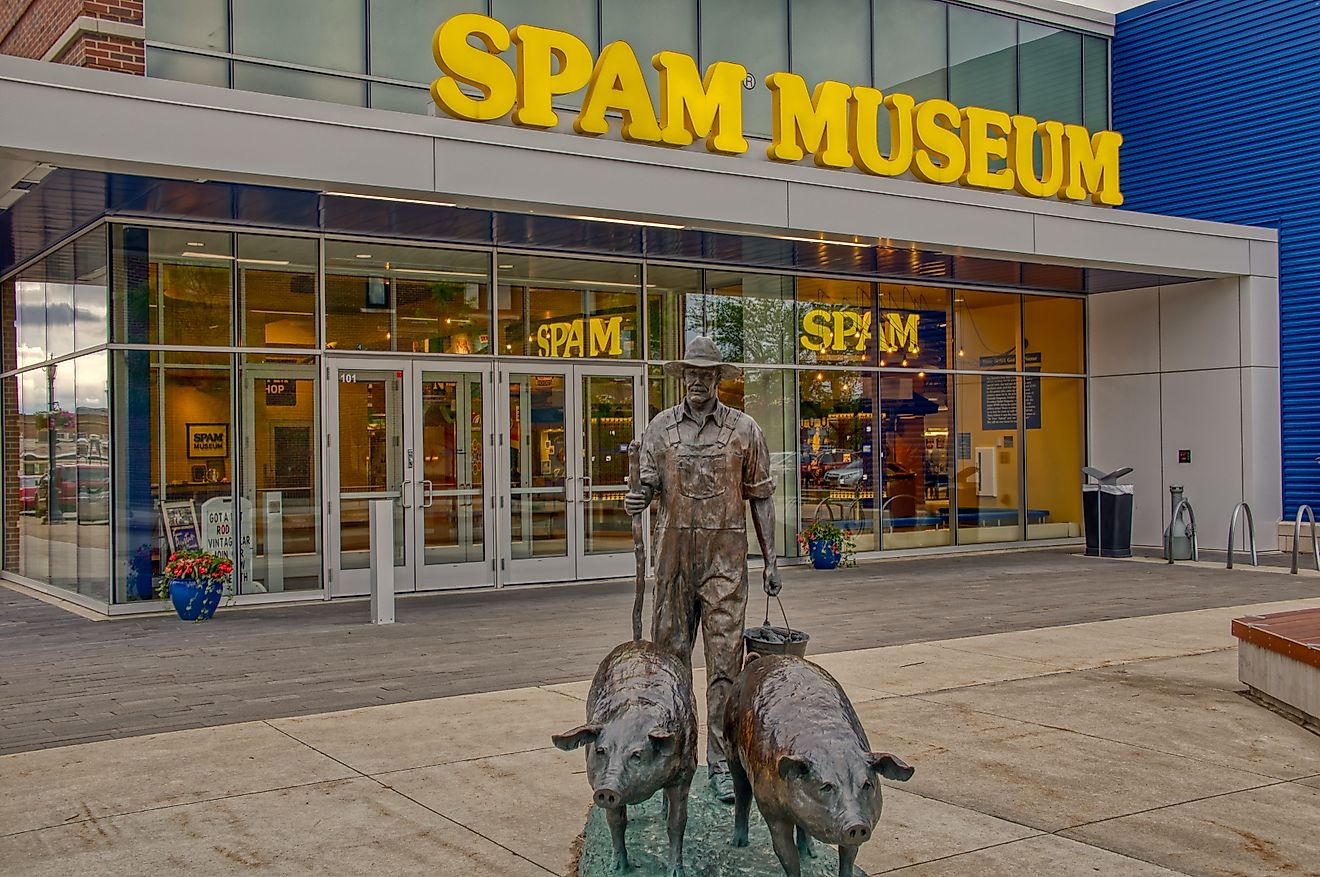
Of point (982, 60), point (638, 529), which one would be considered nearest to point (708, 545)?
point (638, 529)

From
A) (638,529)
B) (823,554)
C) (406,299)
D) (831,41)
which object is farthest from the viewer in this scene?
(831,41)

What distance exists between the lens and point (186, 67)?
545 inches

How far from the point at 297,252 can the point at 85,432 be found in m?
3.04

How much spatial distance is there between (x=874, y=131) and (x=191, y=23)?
8143mm

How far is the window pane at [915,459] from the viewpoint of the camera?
18.8 m

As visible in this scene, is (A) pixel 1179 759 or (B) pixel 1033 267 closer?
(A) pixel 1179 759

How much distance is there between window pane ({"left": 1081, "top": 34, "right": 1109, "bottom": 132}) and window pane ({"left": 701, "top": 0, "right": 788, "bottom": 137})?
22.1ft

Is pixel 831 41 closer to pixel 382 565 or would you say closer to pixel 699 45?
pixel 699 45

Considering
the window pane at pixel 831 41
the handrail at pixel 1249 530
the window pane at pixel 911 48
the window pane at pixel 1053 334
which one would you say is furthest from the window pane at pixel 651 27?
the handrail at pixel 1249 530

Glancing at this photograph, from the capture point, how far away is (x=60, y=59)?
45.4 ft

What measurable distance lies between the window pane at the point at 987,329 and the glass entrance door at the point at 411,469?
8243 mm

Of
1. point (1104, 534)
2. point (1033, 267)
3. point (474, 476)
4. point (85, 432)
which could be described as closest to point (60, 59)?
point (85, 432)

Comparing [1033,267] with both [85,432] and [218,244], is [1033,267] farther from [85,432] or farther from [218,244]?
[85,432]

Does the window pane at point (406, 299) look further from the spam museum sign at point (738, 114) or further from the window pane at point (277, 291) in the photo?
the spam museum sign at point (738, 114)
